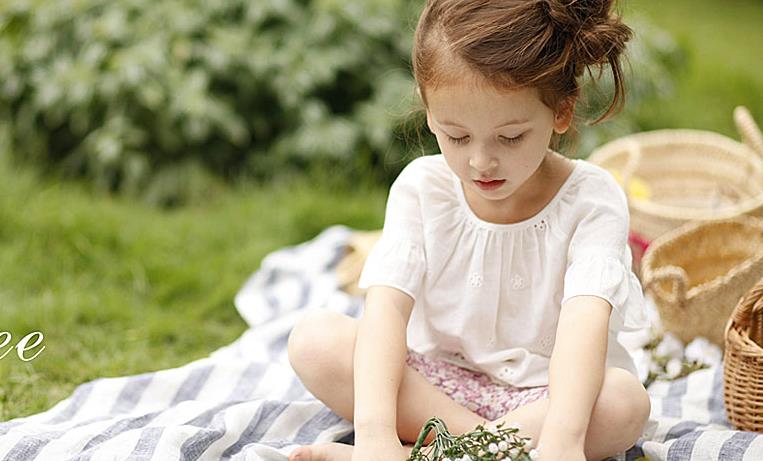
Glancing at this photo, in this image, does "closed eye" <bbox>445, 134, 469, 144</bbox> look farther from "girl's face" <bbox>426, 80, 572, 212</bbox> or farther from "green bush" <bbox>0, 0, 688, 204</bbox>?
"green bush" <bbox>0, 0, 688, 204</bbox>

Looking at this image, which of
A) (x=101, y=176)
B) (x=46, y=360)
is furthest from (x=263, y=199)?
(x=46, y=360)

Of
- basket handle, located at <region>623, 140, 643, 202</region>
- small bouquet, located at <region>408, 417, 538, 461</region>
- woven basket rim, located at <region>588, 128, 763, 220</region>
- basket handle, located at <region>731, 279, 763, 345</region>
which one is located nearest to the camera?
small bouquet, located at <region>408, 417, 538, 461</region>

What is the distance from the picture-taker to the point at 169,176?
400 centimetres

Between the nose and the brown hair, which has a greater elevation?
the brown hair

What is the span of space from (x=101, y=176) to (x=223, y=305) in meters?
1.04

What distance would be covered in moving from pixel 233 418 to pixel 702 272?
170 centimetres

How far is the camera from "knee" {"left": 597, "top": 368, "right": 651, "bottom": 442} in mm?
2016

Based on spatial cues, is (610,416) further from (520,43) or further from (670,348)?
(670,348)

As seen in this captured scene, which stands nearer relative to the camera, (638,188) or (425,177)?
(425,177)

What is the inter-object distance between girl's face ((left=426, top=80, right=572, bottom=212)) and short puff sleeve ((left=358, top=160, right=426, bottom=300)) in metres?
0.24

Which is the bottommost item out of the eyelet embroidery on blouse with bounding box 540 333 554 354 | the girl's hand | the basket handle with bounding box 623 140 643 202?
the girl's hand

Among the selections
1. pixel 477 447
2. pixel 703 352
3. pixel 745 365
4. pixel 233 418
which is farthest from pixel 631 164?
pixel 477 447

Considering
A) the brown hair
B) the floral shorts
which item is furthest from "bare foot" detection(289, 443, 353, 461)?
the brown hair

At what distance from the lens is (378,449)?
76.9 inches
